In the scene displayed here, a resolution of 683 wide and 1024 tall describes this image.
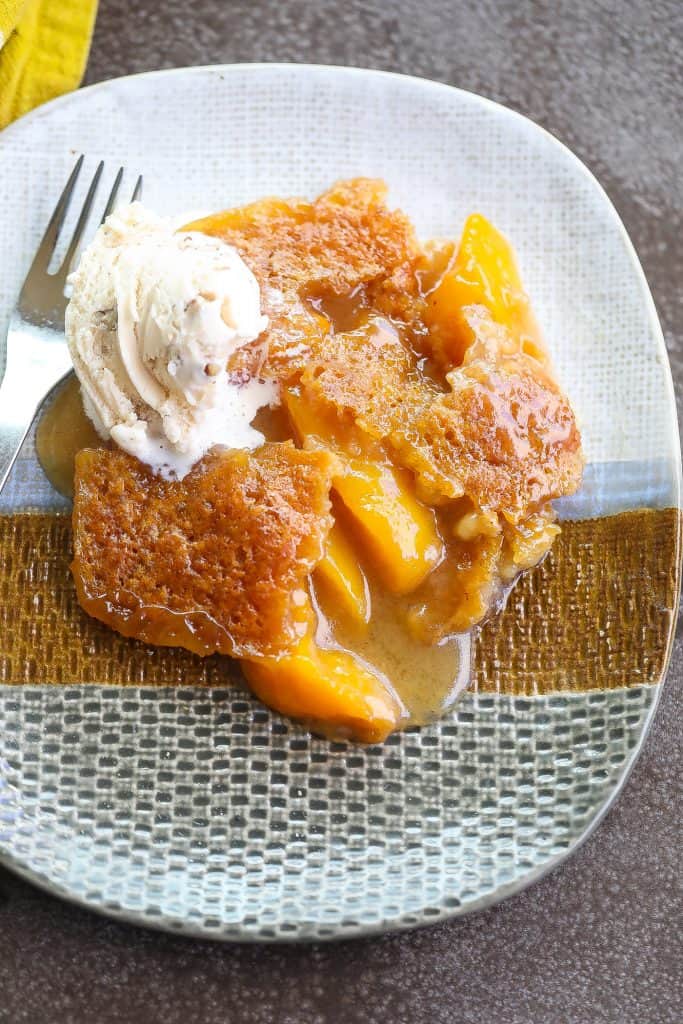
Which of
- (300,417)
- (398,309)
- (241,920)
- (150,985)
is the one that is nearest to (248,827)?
(241,920)

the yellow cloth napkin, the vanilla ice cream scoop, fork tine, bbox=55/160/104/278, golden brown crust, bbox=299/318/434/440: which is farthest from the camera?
the yellow cloth napkin

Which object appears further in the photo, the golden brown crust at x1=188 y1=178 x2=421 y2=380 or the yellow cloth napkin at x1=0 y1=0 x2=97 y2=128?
the yellow cloth napkin at x1=0 y1=0 x2=97 y2=128

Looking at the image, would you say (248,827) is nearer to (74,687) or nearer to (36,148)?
(74,687)

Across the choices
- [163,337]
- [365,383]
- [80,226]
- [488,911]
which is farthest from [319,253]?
[488,911]

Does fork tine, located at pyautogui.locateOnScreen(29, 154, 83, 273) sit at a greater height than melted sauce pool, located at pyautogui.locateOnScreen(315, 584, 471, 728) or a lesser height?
greater

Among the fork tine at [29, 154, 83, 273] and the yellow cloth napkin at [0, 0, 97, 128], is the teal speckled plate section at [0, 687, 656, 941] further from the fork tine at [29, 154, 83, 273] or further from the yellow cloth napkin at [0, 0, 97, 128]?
the yellow cloth napkin at [0, 0, 97, 128]

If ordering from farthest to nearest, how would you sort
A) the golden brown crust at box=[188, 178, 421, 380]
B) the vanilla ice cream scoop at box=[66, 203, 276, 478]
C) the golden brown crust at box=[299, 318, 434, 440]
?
the golden brown crust at box=[188, 178, 421, 380], the golden brown crust at box=[299, 318, 434, 440], the vanilla ice cream scoop at box=[66, 203, 276, 478]

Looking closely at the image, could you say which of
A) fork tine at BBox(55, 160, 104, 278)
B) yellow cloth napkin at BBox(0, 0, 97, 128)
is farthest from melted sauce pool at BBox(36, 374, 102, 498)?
yellow cloth napkin at BBox(0, 0, 97, 128)
